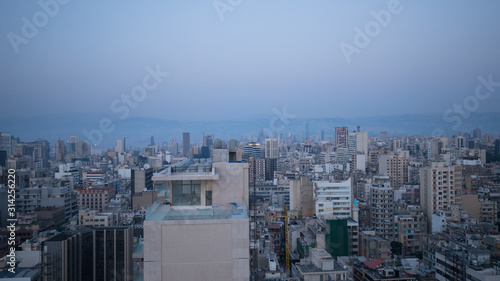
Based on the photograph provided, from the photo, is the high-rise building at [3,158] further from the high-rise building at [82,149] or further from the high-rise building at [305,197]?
the high-rise building at [82,149]

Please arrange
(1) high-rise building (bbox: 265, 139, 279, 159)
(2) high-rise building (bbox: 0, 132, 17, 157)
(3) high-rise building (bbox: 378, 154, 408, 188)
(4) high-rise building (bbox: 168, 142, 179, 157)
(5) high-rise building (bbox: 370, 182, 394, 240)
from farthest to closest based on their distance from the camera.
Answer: (4) high-rise building (bbox: 168, 142, 179, 157) → (1) high-rise building (bbox: 265, 139, 279, 159) → (3) high-rise building (bbox: 378, 154, 408, 188) → (2) high-rise building (bbox: 0, 132, 17, 157) → (5) high-rise building (bbox: 370, 182, 394, 240)

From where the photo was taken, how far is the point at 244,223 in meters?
2.42

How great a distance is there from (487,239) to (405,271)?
74.4 inches

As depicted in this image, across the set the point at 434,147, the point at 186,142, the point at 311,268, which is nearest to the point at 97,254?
the point at 311,268

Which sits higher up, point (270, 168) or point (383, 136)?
point (383, 136)

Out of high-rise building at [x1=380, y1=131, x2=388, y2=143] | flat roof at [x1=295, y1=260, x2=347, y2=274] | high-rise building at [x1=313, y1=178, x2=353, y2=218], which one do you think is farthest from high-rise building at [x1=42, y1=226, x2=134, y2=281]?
high-rise building at [x1=380, y1=131, x2=388, y2=143]

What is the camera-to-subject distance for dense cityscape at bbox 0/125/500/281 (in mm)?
2422

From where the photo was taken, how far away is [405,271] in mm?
6488

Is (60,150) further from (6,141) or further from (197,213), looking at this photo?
(197,213)

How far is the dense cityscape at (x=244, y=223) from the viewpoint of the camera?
242 cm

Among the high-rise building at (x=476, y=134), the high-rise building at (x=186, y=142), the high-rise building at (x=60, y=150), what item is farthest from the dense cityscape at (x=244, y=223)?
the high-rise building at (x=186, y=142)

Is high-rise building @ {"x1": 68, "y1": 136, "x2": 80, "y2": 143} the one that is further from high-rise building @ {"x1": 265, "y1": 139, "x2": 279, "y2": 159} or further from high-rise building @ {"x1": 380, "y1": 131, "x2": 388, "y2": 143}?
high-rise building @ {"x1": 380, "y1": 131, "x2": 388, "y2": 143}

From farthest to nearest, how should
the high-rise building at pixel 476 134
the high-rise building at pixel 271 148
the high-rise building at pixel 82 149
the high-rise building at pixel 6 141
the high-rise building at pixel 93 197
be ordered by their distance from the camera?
the high-rise building at pixel 271 148 < the high-rise building at pixel 82 149 < the high-rise building at pixel 476 134 < the high-rise building at pixel 93 197 < the high-rise building at pixel 6 141

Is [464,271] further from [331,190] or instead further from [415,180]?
[415,180]
